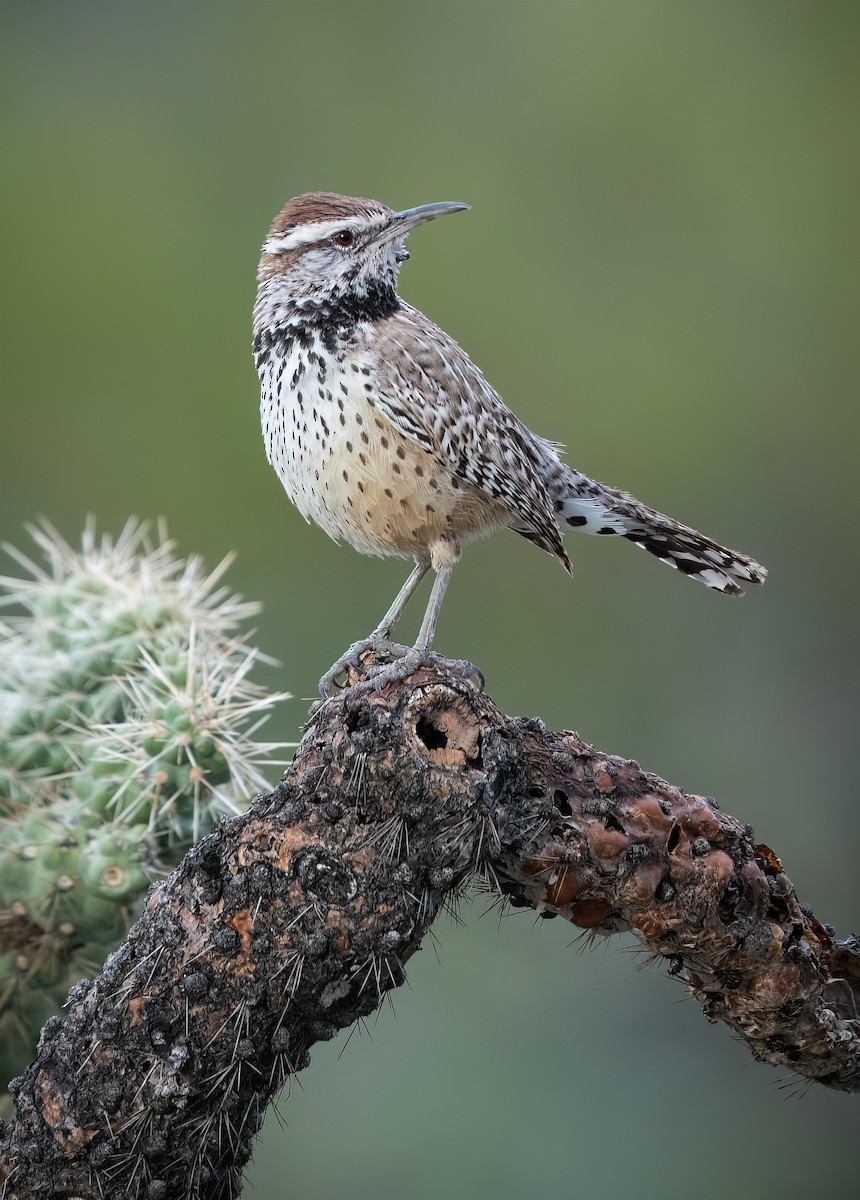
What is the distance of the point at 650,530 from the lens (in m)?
2.07

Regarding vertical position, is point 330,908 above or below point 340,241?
below

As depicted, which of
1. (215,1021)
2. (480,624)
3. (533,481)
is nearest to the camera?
(215,1021)

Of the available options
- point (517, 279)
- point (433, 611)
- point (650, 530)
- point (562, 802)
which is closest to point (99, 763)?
point (433, 611)

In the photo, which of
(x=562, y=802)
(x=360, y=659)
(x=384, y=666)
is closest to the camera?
(x=562, y=802)

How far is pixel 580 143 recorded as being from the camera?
390 cm

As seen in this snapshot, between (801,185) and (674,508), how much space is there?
3.54 feet

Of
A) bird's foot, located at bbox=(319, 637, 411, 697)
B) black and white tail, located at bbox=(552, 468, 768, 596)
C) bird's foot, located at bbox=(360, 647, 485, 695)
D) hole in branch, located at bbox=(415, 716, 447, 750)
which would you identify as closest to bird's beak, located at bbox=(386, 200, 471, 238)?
black and white tail, located at bbox=(552, 468, 768, 596)

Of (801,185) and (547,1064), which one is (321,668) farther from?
(801,185)

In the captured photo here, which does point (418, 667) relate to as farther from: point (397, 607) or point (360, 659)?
point (397, 607)

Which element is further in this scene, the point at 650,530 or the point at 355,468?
the point at 650,530

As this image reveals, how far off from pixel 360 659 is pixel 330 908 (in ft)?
1.61

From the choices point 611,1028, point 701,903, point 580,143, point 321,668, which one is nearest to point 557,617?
point 321,668

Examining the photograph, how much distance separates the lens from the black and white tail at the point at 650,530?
201 centimetres

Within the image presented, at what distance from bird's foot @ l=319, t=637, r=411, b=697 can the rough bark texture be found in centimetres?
31
